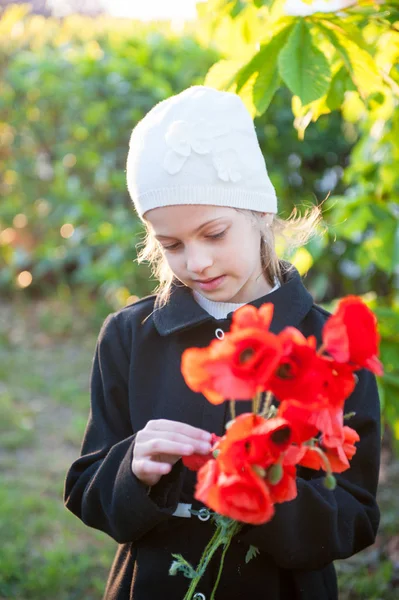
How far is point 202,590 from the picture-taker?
4.69 feet

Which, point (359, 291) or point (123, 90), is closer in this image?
point (359, 291)

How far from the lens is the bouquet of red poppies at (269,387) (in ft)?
2.69

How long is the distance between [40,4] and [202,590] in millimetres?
20728

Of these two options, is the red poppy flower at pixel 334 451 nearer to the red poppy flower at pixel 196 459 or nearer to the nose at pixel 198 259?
the red poppy flower at pixel 196 459

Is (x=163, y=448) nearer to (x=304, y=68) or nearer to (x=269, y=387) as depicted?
(x=269, y=387)

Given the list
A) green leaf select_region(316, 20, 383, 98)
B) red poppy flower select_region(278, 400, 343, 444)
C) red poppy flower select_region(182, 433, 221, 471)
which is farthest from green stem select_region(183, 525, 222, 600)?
green leaf select_region(316, 20, 383, 98)

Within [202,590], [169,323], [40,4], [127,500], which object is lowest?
[40,4]

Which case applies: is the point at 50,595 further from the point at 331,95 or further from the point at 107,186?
the point at 107,186

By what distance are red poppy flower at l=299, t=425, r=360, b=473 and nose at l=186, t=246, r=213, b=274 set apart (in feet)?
1.58

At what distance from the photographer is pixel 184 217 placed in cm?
142

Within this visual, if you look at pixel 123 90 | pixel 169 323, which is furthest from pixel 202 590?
pixel 123 90

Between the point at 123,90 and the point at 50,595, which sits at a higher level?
the point at 123,90

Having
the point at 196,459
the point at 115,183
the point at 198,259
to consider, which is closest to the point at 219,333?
the point at 198,259

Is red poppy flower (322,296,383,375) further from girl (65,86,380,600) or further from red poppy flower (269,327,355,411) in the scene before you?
girl (65,86,380,600)
